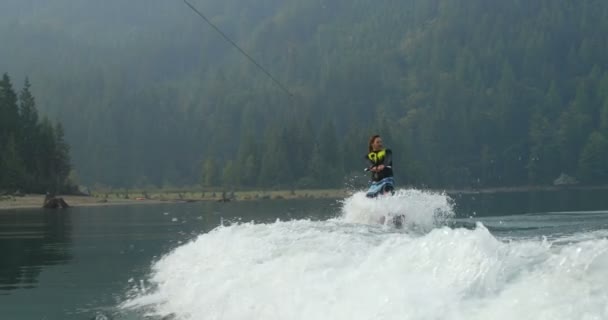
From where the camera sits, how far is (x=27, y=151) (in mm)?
80750

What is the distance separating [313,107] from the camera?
187625 mm

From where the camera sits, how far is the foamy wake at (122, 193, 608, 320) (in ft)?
23.8

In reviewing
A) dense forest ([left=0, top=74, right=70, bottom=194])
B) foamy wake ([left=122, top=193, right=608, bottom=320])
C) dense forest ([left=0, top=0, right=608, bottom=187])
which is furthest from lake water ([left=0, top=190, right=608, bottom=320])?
dense forest ([left=0, top=0, right=608, bottom=187])

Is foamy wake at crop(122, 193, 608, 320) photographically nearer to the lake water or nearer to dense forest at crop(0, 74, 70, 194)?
the lake water

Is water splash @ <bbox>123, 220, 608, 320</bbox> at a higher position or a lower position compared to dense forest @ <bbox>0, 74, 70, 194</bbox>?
lower

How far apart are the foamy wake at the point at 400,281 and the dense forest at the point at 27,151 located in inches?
2421

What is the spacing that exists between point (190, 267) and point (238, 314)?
470 centimetres

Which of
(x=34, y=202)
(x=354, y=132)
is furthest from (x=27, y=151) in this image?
(x=354, y=132)

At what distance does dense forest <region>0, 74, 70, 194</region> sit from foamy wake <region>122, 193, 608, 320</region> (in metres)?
61.5

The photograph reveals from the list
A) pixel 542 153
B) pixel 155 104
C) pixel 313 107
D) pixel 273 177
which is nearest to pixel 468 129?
pixel 542 153

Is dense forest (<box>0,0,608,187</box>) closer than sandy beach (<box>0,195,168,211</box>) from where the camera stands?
No

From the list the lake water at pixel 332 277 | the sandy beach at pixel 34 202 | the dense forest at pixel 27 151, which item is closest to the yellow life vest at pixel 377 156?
the lake water at pixel 332 277

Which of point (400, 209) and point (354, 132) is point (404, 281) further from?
point (354, 132)

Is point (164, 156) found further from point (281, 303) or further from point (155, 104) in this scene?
point (281, 303)
